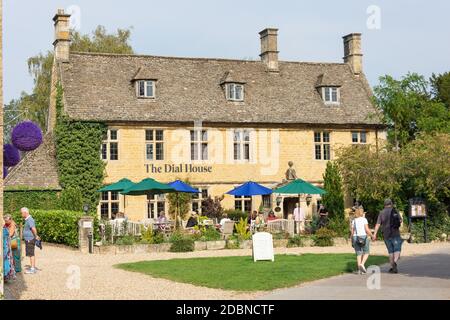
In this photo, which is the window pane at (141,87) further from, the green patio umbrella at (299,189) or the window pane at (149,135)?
the green patio umbrella at (299,189)

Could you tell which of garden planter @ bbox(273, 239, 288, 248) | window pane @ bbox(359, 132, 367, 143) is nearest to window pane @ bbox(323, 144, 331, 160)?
window pane @ bbox(359, 132, 367, 143)

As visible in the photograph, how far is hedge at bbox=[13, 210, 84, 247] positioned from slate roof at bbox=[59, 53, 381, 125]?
258 inches

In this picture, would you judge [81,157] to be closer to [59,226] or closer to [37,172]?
[37,172]

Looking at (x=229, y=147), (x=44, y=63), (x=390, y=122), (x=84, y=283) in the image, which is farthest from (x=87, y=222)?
(x=44, y=63)

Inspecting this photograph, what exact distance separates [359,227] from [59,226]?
14273 mm

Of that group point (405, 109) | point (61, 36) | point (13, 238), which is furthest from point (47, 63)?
point (13, 238)

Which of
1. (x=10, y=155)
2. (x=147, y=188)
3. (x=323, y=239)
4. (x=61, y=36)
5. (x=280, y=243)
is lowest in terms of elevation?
(x=280, y=243)

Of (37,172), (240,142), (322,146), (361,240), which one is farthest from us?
(322,146)

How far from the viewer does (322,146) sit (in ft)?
131

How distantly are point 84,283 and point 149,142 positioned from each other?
1974 centimetres

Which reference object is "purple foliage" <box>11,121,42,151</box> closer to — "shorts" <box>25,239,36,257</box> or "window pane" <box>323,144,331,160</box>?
"shorts" <box>25,239,36,257</box>

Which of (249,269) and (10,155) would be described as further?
(10,155)
